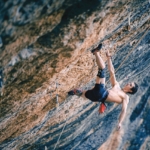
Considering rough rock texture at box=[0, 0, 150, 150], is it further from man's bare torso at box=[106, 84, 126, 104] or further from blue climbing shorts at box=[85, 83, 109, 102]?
man's bare torso at box=[106, 84, 126, 104]

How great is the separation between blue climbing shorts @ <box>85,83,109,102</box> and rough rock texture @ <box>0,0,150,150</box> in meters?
0.52

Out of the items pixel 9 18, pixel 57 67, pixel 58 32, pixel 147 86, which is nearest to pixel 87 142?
pixel 147 86

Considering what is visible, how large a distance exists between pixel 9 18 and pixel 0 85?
1.06 metres

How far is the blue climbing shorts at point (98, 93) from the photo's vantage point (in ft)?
10.6

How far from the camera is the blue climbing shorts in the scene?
3241 millimetres

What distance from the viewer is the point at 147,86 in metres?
6.60

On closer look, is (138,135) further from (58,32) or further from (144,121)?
(58,32)

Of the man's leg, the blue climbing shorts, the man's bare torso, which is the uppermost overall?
the man's leg

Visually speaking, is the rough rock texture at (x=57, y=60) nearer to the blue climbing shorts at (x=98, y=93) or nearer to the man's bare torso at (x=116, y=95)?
the blue climbing shorts at (x=98, y=93)

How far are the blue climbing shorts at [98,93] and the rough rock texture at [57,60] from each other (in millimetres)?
519

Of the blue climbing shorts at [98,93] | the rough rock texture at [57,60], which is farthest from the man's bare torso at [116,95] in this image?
the rough rock texture at [57,60]

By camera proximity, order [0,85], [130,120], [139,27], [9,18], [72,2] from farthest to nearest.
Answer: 1. [130,120]
2. [139,27]
3. [0,85]
4. [72,2]
5. [9,18]

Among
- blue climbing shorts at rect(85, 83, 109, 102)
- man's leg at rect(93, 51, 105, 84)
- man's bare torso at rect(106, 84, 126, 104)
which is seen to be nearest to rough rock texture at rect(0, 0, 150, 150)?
man's leg at rect(93, 51, 105, 84)

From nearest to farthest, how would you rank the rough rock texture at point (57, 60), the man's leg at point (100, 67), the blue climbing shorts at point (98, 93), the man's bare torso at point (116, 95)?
1. the rough rock texture at point (57, 60)
2. the man's leg at point (100, 67)
3. the blue climbing shorts at point (98, 93)
4. the man's bare torso at point (116, 95)
